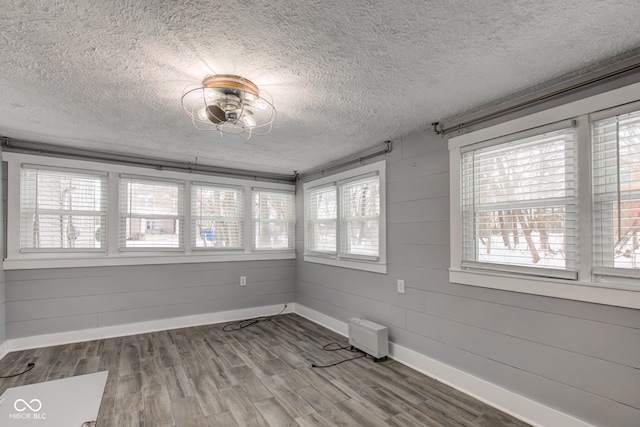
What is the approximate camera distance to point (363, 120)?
283cm

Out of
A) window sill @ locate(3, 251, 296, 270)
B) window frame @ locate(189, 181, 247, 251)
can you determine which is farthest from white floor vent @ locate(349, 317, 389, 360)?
window frame @ locate(189, 181, 247, 251)

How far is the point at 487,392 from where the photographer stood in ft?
8.04

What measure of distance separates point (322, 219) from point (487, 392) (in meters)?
2.90

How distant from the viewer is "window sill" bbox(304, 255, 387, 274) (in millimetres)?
3537

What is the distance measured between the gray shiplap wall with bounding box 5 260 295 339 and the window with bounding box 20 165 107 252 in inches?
13.1

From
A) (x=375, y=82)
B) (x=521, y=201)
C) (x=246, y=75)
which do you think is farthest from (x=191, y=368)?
(x=521, y=201)

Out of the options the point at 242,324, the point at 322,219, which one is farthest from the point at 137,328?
the point at 322,219

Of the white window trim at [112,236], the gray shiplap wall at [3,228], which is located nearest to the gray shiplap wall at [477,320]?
the white window trim at [112,236]

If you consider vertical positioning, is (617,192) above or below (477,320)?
above

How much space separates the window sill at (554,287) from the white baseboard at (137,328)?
10.6ft

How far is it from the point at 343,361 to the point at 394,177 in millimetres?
2054

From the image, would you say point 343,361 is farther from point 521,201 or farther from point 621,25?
point 621,25

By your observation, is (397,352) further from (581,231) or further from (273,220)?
(273,220)

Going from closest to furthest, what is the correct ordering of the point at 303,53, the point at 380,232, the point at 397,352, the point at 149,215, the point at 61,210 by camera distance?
1. the point at 303,53
2. the point at 397,352
3. the point at 380,232
4. the point at 61,210
5. the point at 149,215
